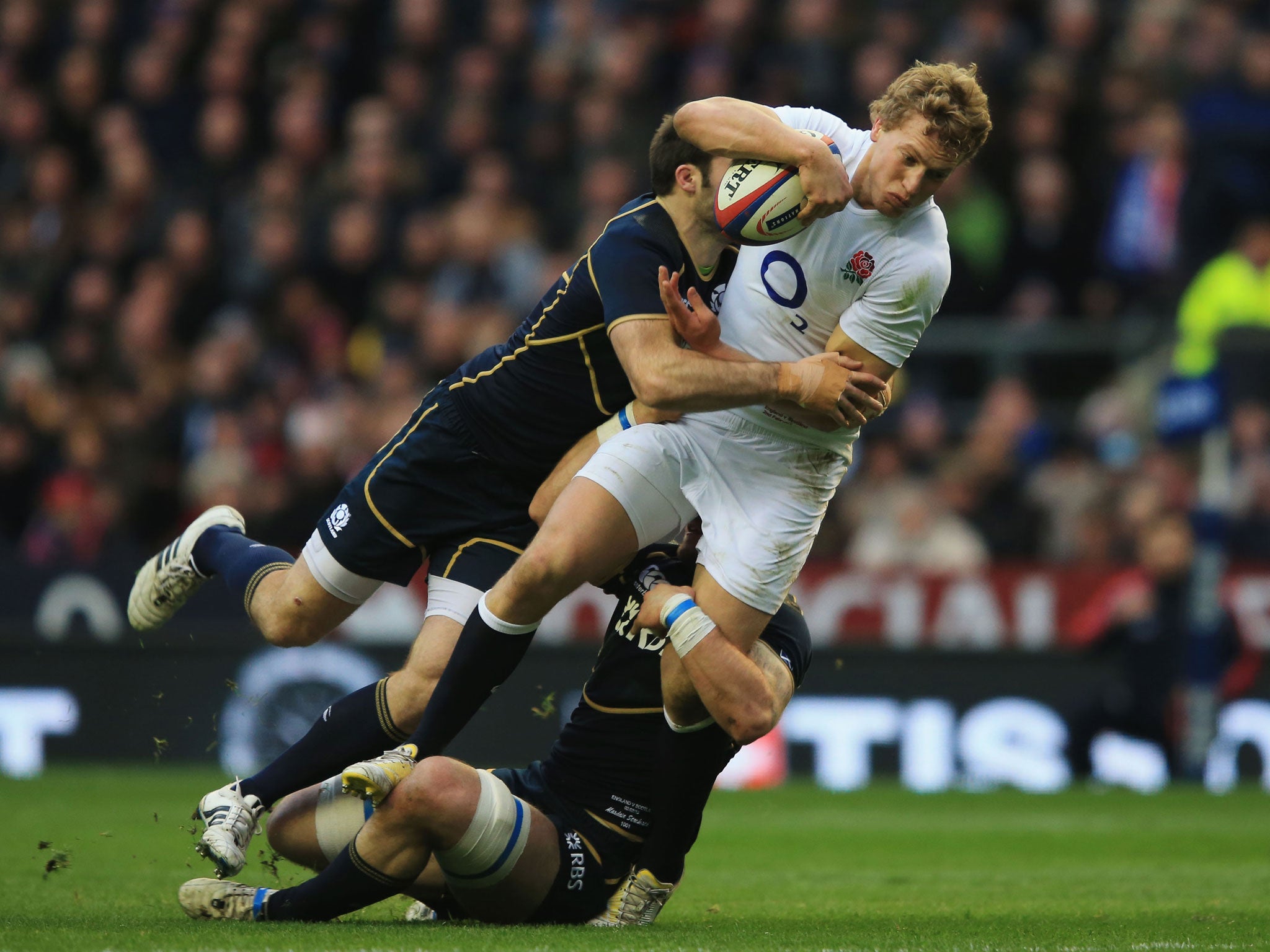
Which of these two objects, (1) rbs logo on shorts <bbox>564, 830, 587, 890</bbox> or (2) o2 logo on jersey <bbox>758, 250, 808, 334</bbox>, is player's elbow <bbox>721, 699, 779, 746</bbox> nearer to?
(1) rbs logo on shorts <bbox>564, 830, 587, 890</bbox>

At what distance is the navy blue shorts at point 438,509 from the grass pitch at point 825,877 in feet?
4.13

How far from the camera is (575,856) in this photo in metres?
5.58

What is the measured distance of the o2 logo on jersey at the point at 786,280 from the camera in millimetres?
6191

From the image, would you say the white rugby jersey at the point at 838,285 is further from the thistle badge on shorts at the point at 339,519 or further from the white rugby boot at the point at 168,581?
the white rugby boot at the point at 168,581

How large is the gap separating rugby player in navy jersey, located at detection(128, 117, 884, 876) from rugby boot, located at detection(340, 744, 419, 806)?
669 mm

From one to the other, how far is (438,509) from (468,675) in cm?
97

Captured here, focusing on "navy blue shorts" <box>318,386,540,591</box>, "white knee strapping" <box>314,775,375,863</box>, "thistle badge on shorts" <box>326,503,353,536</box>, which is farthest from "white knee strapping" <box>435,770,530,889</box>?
"thistle badge on shorts" <box>326,503,353,536</box>

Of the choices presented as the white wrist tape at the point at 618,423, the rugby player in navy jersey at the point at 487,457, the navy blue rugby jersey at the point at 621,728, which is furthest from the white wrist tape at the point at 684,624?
the white wrist tape at the point at 618,423

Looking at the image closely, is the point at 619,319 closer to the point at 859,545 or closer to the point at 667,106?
the point at 859,545

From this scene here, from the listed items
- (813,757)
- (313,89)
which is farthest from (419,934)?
(313,89)

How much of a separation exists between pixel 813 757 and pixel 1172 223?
185 inches

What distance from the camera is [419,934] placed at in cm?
532

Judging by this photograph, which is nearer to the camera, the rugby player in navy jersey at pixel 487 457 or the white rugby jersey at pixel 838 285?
the rugby player in navy jersey at pixel 487 457

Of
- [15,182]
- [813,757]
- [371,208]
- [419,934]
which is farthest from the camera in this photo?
[15,182]
